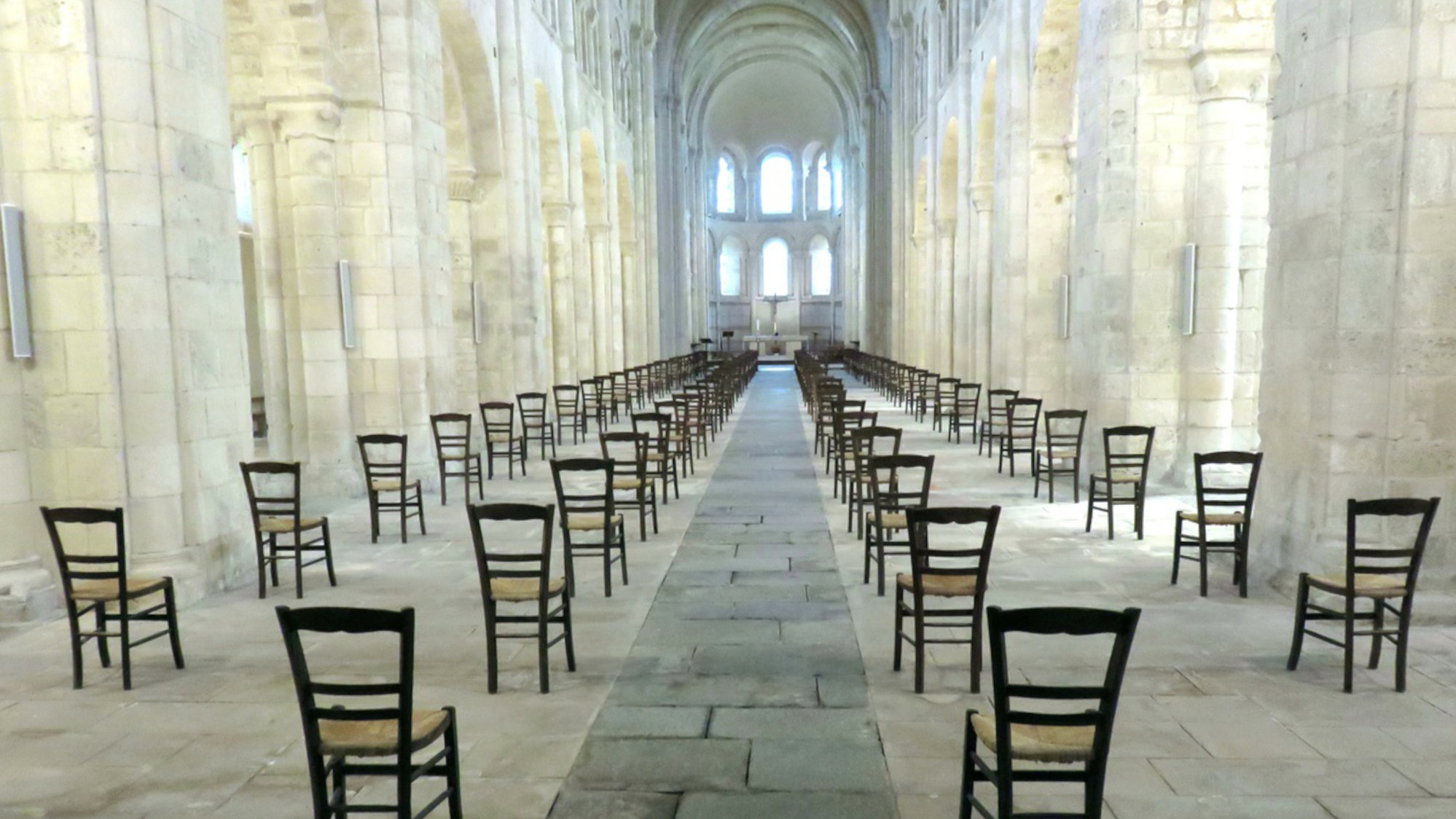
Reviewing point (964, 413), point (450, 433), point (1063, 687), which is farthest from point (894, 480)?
point (964, 413)

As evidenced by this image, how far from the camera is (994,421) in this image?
51.3 feet

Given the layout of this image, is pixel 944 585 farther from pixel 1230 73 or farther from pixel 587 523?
pixel 1230 73

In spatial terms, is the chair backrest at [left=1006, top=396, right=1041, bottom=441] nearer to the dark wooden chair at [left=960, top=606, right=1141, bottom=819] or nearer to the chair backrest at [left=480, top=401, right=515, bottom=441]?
the chair backrest at [left=480, top=401, right=515, bottom=441]

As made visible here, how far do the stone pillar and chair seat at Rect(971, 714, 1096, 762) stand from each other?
4153 mm

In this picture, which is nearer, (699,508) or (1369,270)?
(1369,270)

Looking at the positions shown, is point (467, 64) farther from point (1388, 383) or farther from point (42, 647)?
point (1388, 383)

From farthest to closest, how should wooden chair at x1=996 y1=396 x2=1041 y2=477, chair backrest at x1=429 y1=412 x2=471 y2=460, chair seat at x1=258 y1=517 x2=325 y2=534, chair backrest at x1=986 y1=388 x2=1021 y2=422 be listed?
chair backrest at x1=986 y1=388 x2=1021 y2=422 → wooden chair at x1=996 y1=396 x2=1041 y2=477 → chair backrest at x1=429 y1=412 x2=471 y2=460 → chair seat at x1=258 y1=517 x2=325 y2=534

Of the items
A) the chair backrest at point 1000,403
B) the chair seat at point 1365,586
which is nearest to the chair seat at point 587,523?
the chair seat at point 1365,586

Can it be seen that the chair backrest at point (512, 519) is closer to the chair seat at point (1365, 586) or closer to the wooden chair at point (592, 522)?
the wooden chair at point (592, 522)

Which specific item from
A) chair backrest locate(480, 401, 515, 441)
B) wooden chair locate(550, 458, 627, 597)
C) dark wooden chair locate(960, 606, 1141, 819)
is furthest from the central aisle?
chair backrest locate(480, 401, 515, 441)

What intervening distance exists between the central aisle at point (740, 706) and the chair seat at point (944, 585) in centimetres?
58

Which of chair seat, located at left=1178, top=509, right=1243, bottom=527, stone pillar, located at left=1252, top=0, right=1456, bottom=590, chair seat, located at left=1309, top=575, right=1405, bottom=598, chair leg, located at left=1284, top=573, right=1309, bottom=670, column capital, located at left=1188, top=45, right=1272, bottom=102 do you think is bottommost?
chair leg, located at left=1284, top=573, right=1309, bottom=670

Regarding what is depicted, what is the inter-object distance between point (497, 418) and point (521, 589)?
1083 centimetres

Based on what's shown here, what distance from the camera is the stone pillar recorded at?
6113 mm
